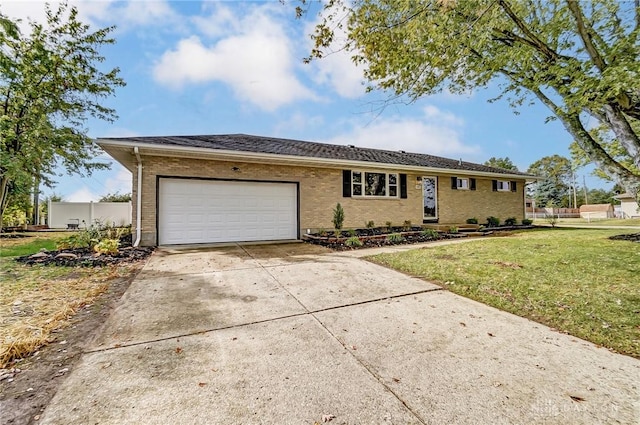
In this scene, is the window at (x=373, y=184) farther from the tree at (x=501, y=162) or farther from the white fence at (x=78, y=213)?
the tree at (x=501, y=162)

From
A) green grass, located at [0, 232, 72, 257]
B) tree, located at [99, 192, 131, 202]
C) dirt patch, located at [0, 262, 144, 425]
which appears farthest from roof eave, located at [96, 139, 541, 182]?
tree, located at [99, 192, 131, 202]

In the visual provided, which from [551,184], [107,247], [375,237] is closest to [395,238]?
[375,237]

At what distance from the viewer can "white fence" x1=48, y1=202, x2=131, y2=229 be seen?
16844mm

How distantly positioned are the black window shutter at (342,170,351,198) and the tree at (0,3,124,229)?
30.9 ft

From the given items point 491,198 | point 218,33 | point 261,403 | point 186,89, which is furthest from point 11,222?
point 491,198

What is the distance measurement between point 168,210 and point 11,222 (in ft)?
44.9

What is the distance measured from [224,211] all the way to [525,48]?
8.81 metres

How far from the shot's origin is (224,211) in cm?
920

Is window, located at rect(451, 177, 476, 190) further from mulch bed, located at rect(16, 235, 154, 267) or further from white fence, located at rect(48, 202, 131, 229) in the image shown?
white fence, located at rect(48, 202, 131, 229)

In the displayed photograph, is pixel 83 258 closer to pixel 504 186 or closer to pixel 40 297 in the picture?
pixel 40 297

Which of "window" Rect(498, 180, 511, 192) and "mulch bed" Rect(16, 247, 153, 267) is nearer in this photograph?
"mulch bed" Rect(16, 247, 153, 267)

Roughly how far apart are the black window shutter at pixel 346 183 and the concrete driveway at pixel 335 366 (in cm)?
722

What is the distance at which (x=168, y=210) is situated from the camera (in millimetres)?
8562

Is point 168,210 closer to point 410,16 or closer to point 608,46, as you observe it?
point 410,16
